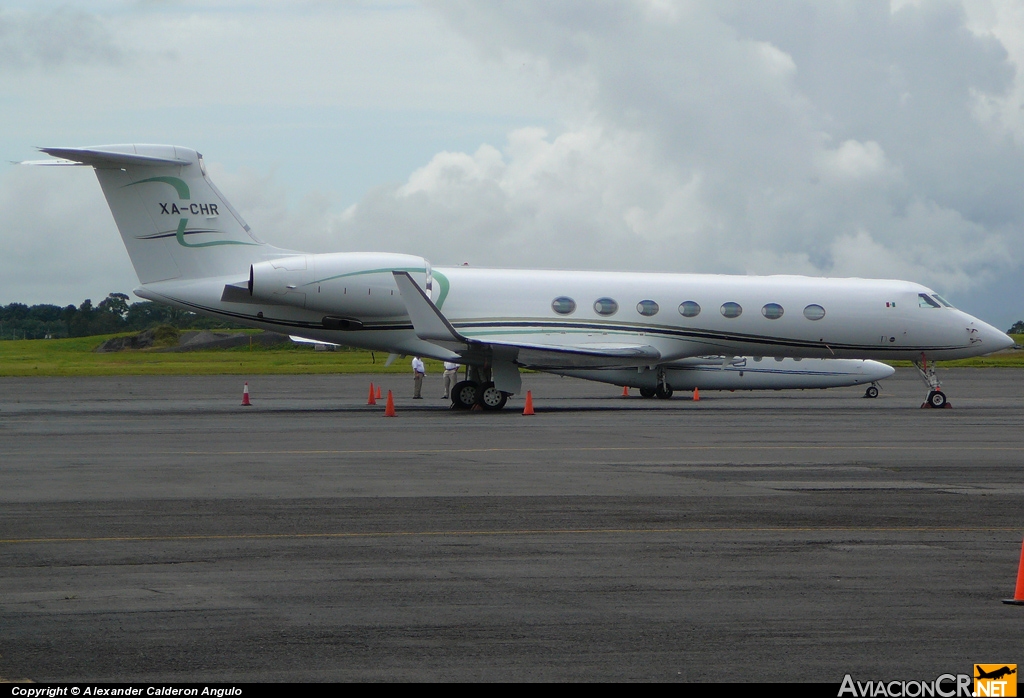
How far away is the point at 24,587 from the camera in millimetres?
7305

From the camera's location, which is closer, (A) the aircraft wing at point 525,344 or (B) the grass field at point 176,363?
(A) the aircraft wing at point 525,344

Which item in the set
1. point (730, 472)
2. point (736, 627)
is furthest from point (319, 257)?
point (736, 627)

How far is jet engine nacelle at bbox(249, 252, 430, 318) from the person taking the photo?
982 inches

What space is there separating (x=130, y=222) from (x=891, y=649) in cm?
2265

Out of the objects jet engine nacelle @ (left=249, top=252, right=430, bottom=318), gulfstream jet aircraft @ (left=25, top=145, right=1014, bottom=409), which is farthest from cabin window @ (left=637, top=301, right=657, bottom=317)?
jet engine nacelle @ (left=249, top=252, right=430, bottom=318)

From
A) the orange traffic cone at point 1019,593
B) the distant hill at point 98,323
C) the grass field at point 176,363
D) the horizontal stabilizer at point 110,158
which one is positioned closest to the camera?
the orange traffic cone at point 1019,593

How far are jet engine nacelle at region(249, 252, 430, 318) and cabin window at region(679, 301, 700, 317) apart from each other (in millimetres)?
6371

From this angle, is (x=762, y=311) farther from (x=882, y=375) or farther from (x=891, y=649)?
(x=891, y=649)

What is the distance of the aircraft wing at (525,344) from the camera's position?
79.8 ft

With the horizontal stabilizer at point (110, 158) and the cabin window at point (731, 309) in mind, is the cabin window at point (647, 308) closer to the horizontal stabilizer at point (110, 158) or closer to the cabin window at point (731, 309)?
the cabin window at point (731, 309)

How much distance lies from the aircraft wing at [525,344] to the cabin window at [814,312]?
3.88m

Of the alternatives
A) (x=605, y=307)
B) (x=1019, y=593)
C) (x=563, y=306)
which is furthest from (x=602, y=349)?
(x=1019, y=593)

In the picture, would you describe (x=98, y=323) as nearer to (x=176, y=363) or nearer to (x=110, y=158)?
(x=176, y=363)

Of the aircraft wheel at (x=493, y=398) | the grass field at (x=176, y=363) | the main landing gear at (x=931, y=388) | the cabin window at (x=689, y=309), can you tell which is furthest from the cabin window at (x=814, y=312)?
the grass field at (x=176, y=363)
